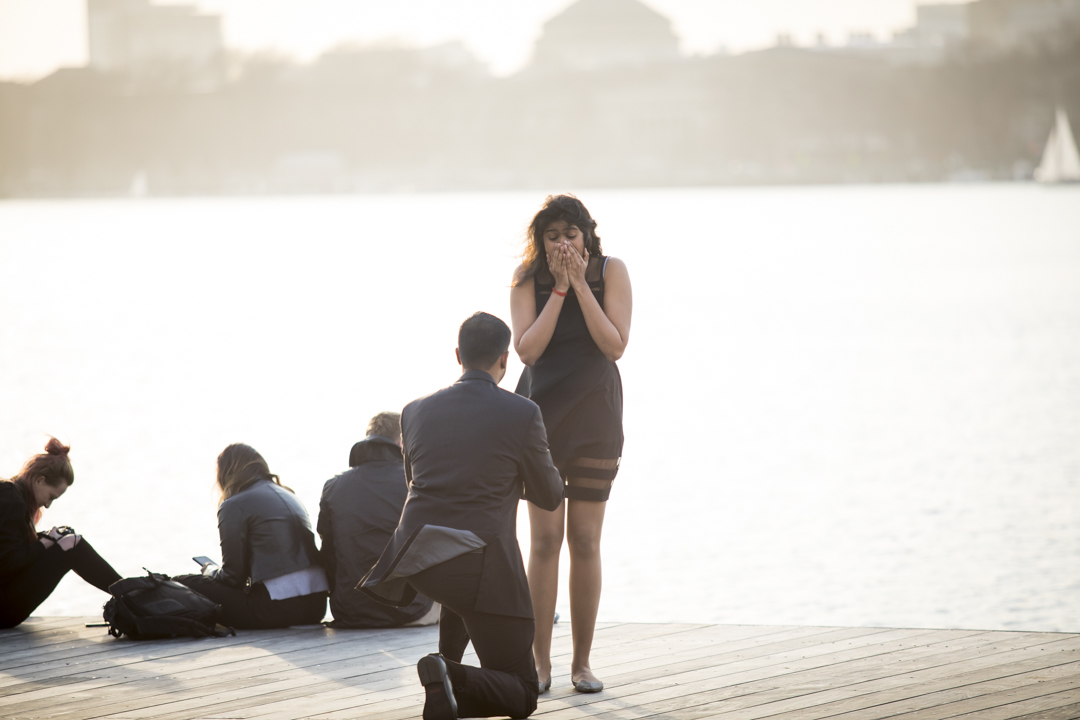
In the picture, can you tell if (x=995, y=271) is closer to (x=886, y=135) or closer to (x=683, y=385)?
(x=683, y=385)

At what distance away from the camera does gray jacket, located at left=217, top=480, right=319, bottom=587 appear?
16.3 feet

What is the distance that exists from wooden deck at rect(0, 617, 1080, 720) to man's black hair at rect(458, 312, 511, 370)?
1058 millimetres

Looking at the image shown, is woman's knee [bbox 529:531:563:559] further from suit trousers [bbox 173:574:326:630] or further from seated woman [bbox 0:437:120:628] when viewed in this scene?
seated woman [bbox 0:437:120:628]

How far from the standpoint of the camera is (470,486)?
3428 mm

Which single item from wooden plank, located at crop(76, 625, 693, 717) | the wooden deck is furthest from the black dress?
wooden plank, located at crop(76, 625, 693, 717)

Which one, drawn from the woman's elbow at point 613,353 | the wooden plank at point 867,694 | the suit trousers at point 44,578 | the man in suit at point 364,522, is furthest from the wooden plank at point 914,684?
the suit trousers at point 44,578

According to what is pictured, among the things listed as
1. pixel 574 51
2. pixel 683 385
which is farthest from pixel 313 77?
pixel 683 385

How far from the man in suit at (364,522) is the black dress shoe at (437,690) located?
1.58m

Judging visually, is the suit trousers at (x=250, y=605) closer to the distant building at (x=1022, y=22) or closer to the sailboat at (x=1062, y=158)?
the sailboat at (x=1062, y=158)

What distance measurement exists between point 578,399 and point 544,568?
21.1 inches

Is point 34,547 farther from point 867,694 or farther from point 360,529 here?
point 867,694

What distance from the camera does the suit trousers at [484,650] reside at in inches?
134

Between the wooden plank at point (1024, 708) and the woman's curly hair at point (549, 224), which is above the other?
the woman's curly hair at point (549, 224)

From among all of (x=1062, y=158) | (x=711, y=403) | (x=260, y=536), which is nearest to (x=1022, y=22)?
(x=1062, y=158)
